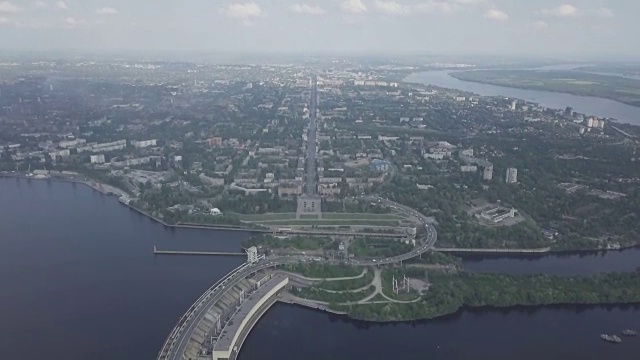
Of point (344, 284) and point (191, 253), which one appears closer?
point (344, 284)

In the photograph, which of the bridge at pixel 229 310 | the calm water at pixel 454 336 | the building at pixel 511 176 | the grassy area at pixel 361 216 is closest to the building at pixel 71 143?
the grassy area at pixel 361 216

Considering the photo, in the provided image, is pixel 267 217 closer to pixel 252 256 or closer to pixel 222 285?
pixel 252 256

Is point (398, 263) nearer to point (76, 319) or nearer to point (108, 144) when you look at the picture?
point (76, 319)

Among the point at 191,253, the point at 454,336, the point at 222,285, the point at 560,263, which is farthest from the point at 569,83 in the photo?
the point at 222,285

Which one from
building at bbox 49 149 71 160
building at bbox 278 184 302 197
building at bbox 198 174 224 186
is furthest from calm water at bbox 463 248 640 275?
building at bbox 49 149 71 160

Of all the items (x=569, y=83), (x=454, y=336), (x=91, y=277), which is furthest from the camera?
(x=569, y=83)

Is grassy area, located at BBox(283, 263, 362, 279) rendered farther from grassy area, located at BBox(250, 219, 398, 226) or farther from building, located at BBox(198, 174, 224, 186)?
building, located at BBox(198, 174, 224, 186)
